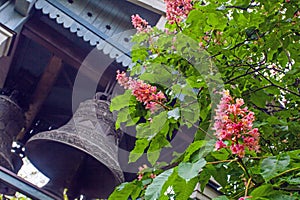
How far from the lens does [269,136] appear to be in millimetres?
1226

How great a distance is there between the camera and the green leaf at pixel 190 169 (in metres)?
0.68

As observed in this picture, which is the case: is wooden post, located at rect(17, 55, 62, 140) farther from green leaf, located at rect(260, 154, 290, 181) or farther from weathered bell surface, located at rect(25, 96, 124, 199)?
green leaf, located at rect(260, 154, 290, 181)

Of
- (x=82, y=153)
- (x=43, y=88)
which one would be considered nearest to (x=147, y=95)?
(x=82, y=153)

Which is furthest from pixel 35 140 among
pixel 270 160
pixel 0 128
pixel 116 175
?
pixel 270 160

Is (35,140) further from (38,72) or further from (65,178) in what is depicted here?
(38,72)

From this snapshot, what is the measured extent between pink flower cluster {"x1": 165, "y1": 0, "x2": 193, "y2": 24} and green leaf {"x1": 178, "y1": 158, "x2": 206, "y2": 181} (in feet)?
1.98

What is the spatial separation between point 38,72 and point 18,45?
0.16 meters

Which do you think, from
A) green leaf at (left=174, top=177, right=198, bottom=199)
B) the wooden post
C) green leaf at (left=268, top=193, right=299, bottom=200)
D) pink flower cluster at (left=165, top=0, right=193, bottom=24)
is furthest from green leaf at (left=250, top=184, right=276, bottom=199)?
the wooden post

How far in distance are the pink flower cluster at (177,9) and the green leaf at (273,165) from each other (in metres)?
0.61

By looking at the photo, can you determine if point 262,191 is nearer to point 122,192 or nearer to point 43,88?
point 122,192

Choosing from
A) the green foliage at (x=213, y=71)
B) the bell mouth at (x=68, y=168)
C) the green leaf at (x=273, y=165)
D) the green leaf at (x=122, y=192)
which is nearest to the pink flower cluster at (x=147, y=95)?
the green foliage at (x=213, y=71)

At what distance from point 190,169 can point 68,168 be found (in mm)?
954

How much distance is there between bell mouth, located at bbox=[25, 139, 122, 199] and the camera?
4.98 feet

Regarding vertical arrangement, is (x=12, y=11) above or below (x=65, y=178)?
above
